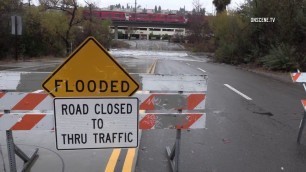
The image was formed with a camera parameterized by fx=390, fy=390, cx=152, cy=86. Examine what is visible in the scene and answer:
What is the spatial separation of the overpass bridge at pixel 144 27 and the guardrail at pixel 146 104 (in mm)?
92135

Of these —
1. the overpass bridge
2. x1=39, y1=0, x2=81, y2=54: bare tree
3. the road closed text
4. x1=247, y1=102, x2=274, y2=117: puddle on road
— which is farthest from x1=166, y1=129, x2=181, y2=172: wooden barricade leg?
the overpass bridge

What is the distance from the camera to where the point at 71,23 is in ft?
154

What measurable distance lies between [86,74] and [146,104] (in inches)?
35.9

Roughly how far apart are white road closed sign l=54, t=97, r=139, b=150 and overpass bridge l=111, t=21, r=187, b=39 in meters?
92.6

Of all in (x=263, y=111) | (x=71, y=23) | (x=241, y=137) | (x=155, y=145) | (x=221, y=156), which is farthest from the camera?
(x=71, y=23)

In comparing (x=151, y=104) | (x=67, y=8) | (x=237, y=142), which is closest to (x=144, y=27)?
(x=67, y=8)

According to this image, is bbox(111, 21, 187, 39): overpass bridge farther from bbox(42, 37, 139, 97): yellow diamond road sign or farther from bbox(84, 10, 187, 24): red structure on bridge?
bbox(42, 37, 139, 97): yellow diamond road sign

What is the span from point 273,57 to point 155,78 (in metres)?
21.2

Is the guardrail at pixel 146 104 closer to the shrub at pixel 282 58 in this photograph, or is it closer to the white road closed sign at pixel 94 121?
the white road closed sign at pixel 94 121

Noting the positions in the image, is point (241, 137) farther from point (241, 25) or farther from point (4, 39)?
point (4, 39)

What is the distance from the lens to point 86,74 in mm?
4461

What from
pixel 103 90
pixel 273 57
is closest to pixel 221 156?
pixel 103 90

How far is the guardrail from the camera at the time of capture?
187 inches

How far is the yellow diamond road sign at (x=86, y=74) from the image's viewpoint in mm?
4438
